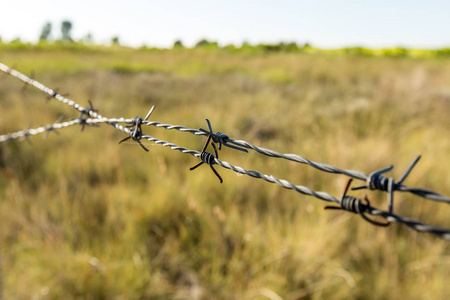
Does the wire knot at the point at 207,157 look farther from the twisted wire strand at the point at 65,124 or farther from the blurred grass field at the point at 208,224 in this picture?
the blurred grass field at the point at 208,224

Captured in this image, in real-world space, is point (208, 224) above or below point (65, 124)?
below

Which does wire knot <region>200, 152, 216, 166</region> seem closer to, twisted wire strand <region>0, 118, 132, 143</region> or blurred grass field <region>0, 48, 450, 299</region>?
twisted wire strand <region>0, 118, 132, 143</region>

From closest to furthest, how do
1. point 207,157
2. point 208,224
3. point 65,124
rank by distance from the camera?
point 207,157, point 65,124, point 208,224

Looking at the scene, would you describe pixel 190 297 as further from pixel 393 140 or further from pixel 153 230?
pixel 393 140

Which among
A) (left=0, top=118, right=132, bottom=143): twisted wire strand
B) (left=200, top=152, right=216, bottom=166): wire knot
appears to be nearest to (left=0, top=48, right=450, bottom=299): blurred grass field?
(left=0, top=118, right=132, bottom=143): twisted wire strand

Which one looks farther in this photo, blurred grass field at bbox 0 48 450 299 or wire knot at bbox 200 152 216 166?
blurred grass field at bbox 0 48 450 299

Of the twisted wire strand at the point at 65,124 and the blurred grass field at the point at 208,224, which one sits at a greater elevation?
the twisted wire strand at the point at 65,124

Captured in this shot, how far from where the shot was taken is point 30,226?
2.64m

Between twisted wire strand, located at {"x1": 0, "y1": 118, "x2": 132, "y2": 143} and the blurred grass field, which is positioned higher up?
twisted wire strand, located at {"x1": 0, "y1": 118, "x2": 132, "y2": 143}

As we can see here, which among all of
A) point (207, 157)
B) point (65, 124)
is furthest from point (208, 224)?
point (207, 157)

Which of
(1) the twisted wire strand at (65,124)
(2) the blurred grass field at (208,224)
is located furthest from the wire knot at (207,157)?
(2) the blurred grass field at (208,224)

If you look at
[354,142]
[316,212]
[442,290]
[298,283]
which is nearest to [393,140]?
[354,142]

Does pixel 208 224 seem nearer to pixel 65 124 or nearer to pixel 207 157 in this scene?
pixel 65 124

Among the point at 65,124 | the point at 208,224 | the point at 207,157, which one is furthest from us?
the point at 208,224
